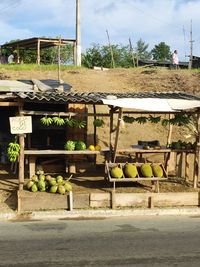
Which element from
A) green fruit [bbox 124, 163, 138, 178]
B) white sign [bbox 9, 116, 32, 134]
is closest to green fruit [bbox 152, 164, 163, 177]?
green fruit [bbox 124, 163, 138, 178]

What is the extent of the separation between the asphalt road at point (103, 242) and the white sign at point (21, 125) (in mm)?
2503

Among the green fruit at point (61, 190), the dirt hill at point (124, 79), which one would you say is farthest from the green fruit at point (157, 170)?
the dirt hill at point (124, 79)

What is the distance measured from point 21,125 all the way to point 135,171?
3.01 metres

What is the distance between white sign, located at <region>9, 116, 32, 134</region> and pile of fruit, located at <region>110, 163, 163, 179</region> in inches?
90.9

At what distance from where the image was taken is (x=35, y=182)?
1148 centimetres

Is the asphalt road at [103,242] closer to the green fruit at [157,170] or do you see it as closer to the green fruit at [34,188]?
the green fruit at [34,188]

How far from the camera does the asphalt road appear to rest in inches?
264

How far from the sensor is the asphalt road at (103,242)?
22.0 feet

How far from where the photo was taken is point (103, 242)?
7805mm

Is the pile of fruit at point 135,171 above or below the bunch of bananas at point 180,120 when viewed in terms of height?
below

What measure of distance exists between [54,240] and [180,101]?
17.5 ft

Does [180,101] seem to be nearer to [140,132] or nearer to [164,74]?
[140,132]

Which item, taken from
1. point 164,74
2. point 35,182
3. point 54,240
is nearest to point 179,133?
point 164,74

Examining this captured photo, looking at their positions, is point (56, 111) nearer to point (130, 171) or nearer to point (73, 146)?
point (73, 146)
